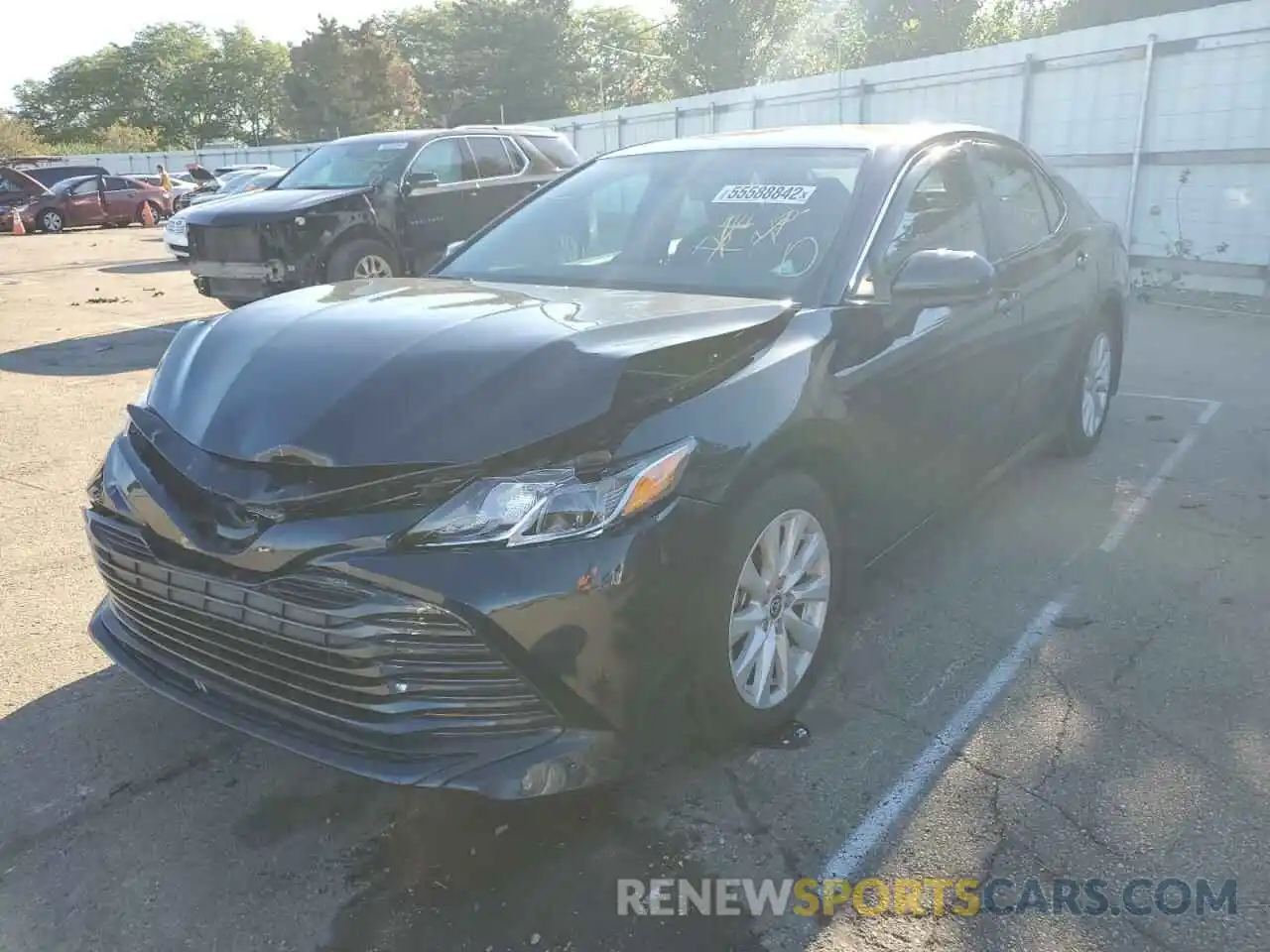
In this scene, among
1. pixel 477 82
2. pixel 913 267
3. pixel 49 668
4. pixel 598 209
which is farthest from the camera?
pixel 477 82

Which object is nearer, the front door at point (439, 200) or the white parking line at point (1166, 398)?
the white parking line at point (1166, 398)

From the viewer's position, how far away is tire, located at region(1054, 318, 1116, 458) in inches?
200

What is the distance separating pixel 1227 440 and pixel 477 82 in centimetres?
6255

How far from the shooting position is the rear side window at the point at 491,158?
34.1 ft

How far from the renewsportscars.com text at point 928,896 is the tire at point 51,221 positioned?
95.4ft

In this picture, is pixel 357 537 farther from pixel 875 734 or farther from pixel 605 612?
pixel 875 734

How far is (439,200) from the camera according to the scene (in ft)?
32.4

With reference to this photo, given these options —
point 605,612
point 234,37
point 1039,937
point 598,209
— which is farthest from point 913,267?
point 234,37

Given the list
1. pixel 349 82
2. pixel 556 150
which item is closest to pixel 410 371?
pixel 556 150

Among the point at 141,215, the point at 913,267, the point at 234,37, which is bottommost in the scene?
the point at 141,215

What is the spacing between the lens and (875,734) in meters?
2.99

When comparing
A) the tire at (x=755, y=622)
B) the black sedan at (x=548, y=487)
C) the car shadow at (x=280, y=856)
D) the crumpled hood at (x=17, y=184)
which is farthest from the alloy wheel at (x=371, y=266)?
the crumpled hood at (x=17, y=184)

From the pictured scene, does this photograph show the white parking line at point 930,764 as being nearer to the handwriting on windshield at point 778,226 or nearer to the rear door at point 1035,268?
the rear door at point 1035,268

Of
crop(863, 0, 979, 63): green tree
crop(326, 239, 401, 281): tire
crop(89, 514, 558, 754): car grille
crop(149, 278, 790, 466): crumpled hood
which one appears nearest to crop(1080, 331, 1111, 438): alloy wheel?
crop(149, 278, 790, 466): crumpled hood
